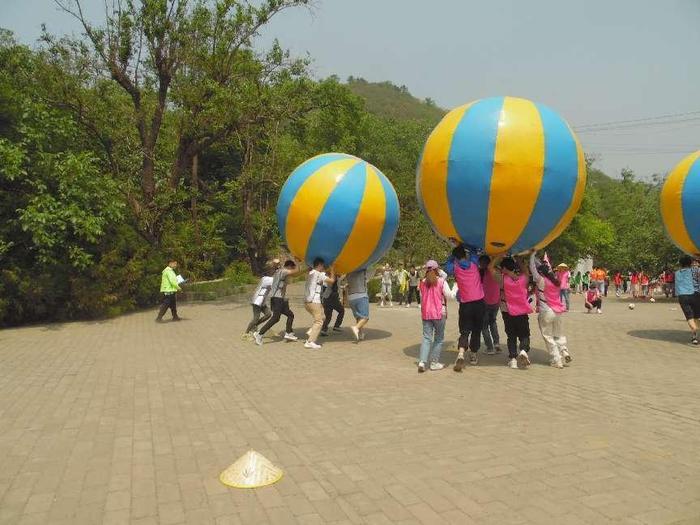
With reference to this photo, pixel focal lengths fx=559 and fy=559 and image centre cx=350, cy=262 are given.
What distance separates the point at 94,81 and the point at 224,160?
46.1ft

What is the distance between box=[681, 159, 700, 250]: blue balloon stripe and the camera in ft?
31.1

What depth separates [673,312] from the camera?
15.5 metres

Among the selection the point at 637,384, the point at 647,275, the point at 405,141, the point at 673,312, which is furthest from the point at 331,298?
the point at 405,141

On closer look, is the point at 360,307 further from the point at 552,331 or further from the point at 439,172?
the point at 439,172

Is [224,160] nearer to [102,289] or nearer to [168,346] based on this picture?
[102,289]

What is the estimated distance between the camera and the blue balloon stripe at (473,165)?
6707 mm

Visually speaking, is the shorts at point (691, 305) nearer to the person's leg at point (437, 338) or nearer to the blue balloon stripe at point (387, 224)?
the person's leg at point (437, 338)

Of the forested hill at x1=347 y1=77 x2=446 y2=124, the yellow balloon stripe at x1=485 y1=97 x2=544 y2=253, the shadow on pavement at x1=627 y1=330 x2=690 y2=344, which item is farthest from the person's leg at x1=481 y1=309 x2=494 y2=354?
the forested hill at x1=347 y1=77 x2=446 y2=124

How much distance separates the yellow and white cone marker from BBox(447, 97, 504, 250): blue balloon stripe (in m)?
4.13

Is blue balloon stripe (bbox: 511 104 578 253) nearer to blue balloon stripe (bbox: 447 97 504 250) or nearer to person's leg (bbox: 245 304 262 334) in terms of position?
blue balloon stripe (bbox: 447 97 504 250)

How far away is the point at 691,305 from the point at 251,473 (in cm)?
912

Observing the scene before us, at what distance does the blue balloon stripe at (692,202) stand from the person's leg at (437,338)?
514cm

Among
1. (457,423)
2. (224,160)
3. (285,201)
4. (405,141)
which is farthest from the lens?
(405,141)

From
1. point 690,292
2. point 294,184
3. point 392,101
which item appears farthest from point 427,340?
point 392,101
